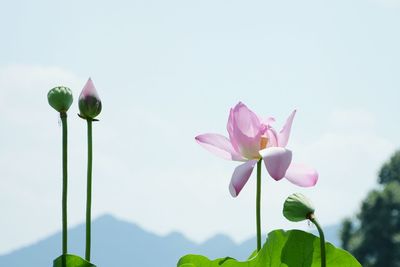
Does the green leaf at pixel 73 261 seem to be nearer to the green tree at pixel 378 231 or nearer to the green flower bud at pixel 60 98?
the green flower bud at pixel 60 98

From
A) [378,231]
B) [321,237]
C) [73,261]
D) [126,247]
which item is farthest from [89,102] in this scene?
[126,247]

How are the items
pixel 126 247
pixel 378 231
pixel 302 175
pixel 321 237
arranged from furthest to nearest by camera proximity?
1. pixel 126 247
2. pixel 378 231
3. pixel 302 175
4. pixel 321 237

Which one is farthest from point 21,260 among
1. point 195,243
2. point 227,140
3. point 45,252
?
point 227,140

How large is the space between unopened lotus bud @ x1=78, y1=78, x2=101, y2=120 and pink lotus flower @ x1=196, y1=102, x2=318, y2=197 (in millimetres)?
163

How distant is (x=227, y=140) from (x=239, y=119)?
0.05m

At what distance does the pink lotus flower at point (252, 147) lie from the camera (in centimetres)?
104

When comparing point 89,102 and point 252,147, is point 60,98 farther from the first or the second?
point 252,147

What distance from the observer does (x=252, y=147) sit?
1103 mm

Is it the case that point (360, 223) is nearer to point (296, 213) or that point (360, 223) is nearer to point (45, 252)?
point (296, 213)

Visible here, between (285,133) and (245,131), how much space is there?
64mm

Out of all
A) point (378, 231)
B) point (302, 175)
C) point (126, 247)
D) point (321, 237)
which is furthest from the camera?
point (126, 247)

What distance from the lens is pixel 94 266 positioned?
0.99 meters

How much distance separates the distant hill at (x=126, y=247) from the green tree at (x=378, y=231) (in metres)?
119

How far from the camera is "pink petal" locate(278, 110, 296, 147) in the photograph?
1.12m
